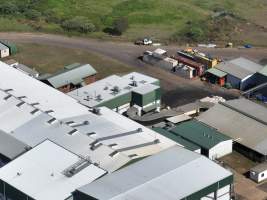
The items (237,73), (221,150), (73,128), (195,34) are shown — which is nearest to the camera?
(73,128)

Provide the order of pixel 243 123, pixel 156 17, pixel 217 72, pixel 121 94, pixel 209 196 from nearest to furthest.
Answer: pixel 209 196
pixel 243 123
pixel 121 94
pixel 217 72
pixel 156 17

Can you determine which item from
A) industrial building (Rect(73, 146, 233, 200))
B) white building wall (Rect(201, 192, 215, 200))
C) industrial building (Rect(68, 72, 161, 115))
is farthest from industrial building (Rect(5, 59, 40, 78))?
white building wall (Rect(201, 192, 215, 200))

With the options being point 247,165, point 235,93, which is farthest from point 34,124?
point 235,93

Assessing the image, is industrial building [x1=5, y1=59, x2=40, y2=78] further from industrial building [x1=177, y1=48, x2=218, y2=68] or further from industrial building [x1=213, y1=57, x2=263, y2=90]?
industrial building [x1=213, y1=57, x2=263, y2=90]

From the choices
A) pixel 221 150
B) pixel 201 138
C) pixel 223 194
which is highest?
pixel 201 138

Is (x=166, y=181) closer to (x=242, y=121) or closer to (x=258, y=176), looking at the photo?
(x=258, y=176)

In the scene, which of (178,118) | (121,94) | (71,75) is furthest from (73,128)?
(71,75)

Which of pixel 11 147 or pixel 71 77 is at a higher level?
pixel 11 147

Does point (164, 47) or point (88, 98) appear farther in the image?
point (164, 47)
